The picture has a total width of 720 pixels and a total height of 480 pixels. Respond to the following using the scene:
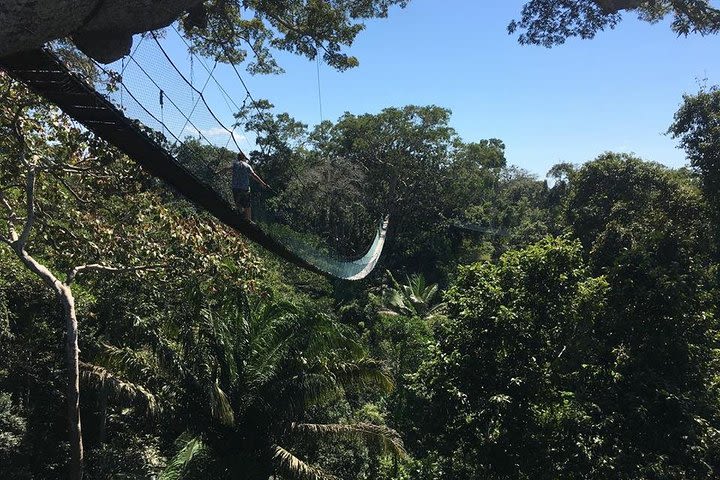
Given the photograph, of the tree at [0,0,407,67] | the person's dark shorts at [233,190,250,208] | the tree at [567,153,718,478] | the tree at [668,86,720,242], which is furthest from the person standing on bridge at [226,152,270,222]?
the tree at [668,86,720,242]

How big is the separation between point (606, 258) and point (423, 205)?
881 cm

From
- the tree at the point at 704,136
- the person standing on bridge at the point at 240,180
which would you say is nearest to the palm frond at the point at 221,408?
the person standing on bridge at the point at 240,180

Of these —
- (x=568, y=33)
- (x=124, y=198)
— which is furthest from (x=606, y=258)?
(x=124, y=198)

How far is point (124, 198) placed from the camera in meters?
4.62

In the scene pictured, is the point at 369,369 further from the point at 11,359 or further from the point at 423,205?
the point at 423,205

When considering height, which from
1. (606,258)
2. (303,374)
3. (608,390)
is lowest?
(303,374)

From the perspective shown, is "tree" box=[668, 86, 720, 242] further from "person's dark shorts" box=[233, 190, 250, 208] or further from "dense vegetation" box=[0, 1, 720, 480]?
"person's dark shorts" box=[233, 190, 250, 208]

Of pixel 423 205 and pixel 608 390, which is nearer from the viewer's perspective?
pixel 608 390

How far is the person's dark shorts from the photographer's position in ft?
12.0

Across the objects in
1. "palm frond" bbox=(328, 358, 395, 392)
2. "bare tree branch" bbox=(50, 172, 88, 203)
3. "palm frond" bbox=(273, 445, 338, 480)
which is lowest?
"palm frond" bbox=(273, 445, 338, 480)

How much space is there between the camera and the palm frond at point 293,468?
12.7 ft

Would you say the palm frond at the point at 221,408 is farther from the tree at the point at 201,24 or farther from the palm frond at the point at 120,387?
the tree at the point at 201,24

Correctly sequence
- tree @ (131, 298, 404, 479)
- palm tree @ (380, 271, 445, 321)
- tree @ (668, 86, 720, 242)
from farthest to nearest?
palm tree @ (380, 271, 445, 321) < tree @ (668, 86, 720, 242) < tree @ (131, 298, 404, 479)

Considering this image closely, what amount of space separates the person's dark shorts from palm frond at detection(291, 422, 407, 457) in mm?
1864
